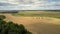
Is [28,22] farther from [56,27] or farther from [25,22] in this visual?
[56,27]

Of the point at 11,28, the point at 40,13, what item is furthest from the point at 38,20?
the point at 11,28

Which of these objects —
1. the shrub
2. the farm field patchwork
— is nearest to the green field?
the farm field patchwork

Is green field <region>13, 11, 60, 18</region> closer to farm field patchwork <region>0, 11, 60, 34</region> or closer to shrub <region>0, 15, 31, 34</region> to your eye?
farm field patchwork <region>0, 11, 60, 34</region>

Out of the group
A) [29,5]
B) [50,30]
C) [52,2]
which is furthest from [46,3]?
[50,30]

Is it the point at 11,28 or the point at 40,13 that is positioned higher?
the point at 40,13

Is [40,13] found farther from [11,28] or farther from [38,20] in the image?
[11,28]

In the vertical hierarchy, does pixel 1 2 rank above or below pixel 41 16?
above

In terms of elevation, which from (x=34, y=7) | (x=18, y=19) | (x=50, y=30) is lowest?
(x=50, y=30)

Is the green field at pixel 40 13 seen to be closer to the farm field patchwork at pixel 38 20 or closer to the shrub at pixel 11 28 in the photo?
the farm field patchwork at pixel 38 20

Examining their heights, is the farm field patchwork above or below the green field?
below

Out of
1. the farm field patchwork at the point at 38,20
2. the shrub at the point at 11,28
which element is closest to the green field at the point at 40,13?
the farm field patchwork at the point at 38,20
